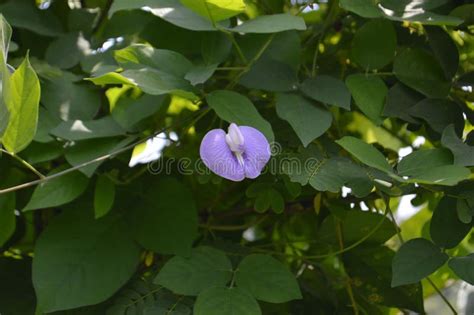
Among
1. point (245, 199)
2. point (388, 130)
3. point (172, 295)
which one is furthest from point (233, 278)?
point (388, 130)

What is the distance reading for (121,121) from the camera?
0.79m

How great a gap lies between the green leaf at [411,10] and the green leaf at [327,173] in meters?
0.16

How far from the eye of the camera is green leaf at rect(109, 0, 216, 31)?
2.34ft

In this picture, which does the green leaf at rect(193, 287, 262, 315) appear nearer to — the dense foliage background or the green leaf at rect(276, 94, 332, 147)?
the dense foliage background

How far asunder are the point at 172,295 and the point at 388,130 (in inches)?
17.7

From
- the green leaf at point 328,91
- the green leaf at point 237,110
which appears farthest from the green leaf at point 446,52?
the green leaf at point 237,110

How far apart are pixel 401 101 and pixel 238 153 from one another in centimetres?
20

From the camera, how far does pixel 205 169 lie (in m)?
0.79

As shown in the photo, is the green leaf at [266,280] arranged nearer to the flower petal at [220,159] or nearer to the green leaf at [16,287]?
the flower petal at [220,159]

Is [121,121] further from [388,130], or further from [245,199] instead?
[388,130]

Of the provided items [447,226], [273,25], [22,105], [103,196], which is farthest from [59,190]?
[447,226]

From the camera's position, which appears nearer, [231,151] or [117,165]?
[231,151]

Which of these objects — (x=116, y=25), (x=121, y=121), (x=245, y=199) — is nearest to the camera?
(x=121, y=121)

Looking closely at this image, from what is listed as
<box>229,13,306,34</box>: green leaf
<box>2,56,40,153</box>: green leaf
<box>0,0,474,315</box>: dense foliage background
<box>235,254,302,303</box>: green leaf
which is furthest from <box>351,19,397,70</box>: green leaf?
<box>2,56,40,153</box>: green leaf
